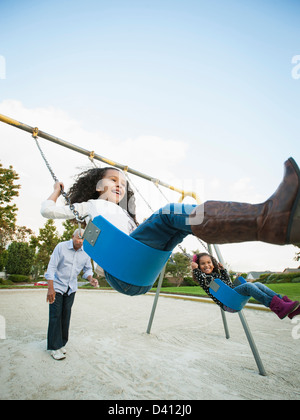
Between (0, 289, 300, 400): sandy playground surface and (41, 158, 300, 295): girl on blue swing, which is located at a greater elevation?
(41, 158, 300, 295): girl on blue swing

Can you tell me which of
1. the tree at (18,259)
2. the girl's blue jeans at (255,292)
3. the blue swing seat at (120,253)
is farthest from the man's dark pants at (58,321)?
the tree at (18,259)

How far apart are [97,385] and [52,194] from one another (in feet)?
4.99

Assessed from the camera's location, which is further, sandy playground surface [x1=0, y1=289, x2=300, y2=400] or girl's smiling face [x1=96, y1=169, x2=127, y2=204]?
girl's smiling face [x1=96, y1=169, x2=127, y2=204]

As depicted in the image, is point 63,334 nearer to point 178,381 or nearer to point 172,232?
point 178,381

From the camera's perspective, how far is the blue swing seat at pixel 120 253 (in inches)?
54.5

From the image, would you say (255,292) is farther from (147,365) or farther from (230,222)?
(230,222)

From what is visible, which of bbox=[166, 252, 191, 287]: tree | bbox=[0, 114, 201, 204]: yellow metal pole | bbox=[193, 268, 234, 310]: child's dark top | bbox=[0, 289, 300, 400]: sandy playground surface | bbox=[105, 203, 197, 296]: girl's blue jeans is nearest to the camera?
bbox=[105, 203, 197, 296]: girl's blue jeans

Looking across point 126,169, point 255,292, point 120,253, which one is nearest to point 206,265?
point 255,292

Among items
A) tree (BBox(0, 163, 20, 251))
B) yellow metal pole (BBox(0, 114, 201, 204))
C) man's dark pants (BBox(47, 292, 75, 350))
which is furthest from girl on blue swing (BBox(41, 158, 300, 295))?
tree (BBox(0, 163, 20, 251))

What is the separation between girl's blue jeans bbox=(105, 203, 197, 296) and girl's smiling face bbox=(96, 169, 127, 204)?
780 millimetres

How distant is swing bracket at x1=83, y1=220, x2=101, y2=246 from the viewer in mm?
1462

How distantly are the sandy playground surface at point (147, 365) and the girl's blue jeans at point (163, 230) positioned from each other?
0.83m

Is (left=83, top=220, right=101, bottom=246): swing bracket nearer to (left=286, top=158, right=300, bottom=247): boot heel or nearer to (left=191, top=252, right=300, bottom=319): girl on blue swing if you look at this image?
(left=286, top=158, right=300, bottom=247): boot heel
